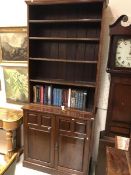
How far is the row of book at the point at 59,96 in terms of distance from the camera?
6.93ft

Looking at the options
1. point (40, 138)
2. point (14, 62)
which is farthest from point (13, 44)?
point (40, 138)

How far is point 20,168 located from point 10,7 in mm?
2165

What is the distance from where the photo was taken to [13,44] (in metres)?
2.45

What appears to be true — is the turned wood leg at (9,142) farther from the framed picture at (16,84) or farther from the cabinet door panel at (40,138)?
the framed picture at (16,84)

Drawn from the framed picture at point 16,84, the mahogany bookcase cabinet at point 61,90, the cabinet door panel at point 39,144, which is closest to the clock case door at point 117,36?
the mahogany bookcase cabinet at point 61,90

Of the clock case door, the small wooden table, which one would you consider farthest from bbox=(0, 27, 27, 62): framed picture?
the clock case door

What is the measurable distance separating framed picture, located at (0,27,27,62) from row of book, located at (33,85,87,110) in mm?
556

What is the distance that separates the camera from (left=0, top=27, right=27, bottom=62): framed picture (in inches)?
93.3

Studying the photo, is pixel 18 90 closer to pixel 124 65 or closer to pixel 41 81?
pixel 41 81

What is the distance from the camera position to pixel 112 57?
6.22 ft

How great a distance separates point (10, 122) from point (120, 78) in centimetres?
147

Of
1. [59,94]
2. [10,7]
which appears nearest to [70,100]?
[59,94]

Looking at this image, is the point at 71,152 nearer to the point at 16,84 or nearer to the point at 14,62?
the point at 16,84

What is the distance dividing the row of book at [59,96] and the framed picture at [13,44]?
556 millimetres
